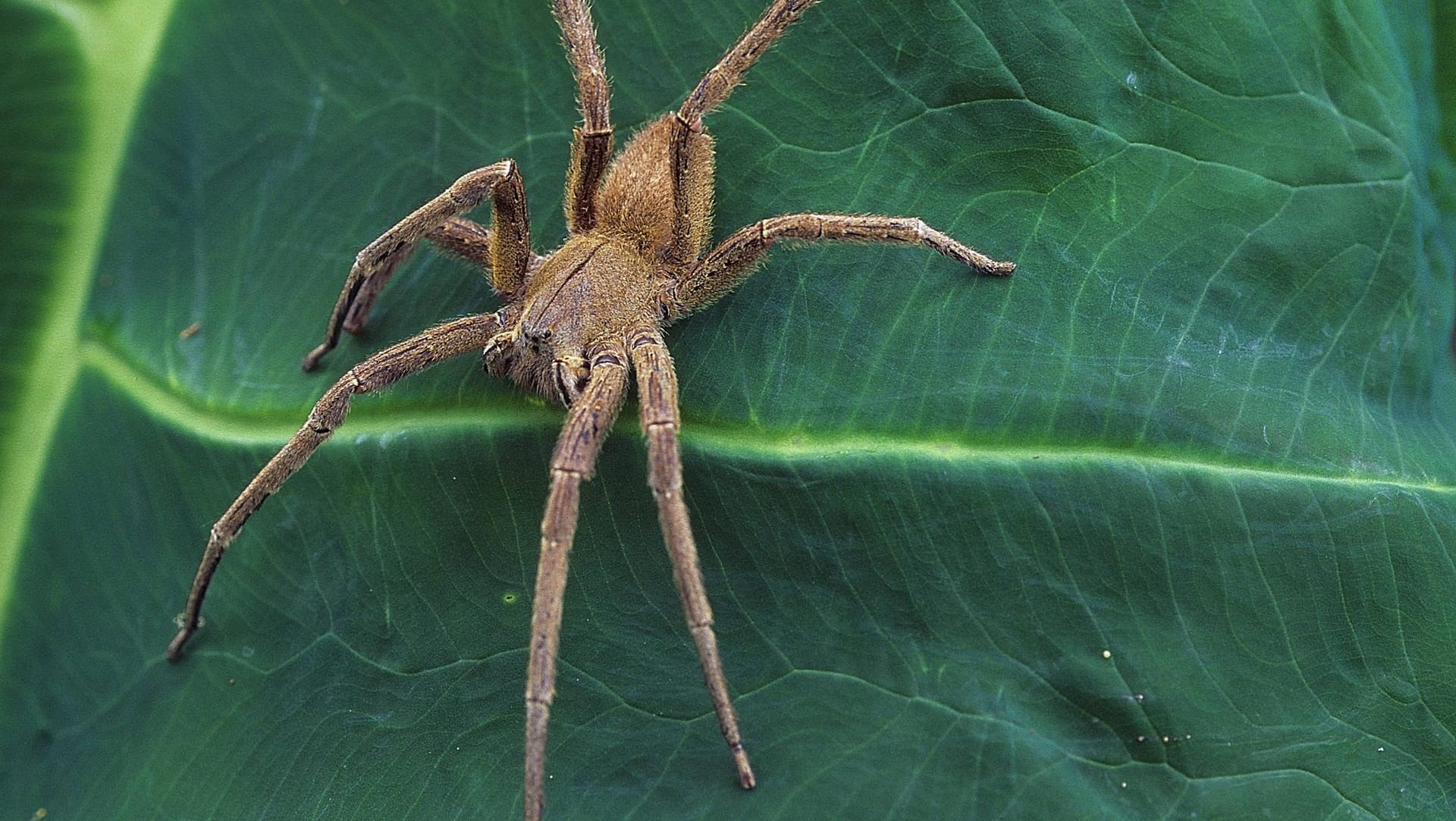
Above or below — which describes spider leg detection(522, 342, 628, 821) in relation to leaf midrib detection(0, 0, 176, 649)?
below

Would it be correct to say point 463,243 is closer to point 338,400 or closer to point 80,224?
point 338,400

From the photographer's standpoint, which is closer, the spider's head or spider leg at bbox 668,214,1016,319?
spider leg at bbox 668,214,1016,319

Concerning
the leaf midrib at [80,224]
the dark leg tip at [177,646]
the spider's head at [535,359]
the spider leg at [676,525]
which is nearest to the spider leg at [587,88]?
the spider's head at [535,359]

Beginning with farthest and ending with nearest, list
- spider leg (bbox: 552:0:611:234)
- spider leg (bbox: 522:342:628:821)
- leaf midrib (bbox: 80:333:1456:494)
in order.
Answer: spider leg (bbox: 552:0:611:234) < leaf midrib (bbox: 80:333:1456:494) < spider leg (bbox: 522:342:628:821)

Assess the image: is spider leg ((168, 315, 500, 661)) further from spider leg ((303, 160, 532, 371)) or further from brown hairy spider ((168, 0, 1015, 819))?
spider leg ((303, 160, 532, 371))

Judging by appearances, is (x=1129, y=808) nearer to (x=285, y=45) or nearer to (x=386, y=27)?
(x=386, y=27)

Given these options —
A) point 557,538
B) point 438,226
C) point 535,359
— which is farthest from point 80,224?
point 557,538

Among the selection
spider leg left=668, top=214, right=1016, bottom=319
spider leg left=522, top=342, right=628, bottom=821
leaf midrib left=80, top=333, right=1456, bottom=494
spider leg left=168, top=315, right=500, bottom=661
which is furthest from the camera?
spider leg left=168, top=315, right=500, bottom=661

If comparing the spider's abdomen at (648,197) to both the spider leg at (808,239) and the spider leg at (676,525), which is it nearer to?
the spider leg at (808,239)

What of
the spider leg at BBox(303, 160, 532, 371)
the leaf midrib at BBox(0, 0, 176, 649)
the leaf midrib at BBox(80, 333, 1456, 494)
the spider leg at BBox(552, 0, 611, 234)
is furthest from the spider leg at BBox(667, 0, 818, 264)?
the leaf midrib at BBox(0, 0, 176, 649)
